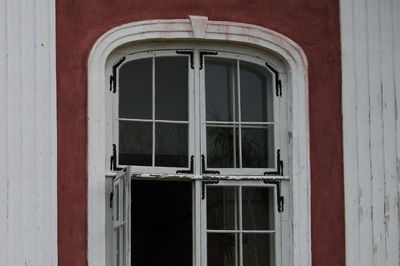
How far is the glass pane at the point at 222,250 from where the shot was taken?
1023cm

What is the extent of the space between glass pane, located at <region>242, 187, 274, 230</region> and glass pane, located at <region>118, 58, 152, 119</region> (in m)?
1.00

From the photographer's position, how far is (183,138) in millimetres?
10344

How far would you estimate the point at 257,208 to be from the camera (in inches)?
409

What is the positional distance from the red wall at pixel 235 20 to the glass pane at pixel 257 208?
350mm

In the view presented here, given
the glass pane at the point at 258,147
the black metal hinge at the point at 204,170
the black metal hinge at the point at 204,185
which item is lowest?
the black metal hinge at the point at 204,185

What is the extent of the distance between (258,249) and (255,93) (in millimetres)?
1249

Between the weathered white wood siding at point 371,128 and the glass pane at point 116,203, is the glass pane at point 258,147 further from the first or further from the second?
the glass pane at point 116,203

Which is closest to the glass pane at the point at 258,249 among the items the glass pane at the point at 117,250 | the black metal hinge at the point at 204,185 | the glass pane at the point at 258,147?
the black metal hinge at the point at 204,185

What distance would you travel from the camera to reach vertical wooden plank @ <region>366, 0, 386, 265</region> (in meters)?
10.4

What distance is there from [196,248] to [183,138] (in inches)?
34.3

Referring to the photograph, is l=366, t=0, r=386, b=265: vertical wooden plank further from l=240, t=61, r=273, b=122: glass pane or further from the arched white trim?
l=240, t=61, r=273, b=122: glass pane
